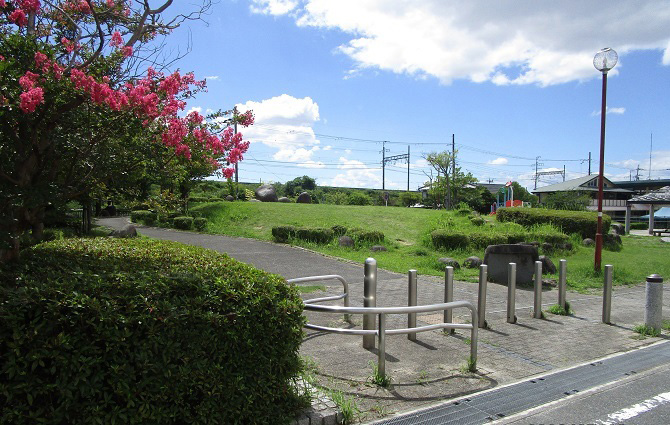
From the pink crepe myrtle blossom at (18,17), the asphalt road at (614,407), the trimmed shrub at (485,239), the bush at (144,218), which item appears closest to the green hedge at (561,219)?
the trimmed shrub at (485,239)

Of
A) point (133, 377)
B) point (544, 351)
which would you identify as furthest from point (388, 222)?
point (133, 377)

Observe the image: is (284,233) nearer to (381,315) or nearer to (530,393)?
(381,315)

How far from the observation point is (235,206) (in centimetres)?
2289

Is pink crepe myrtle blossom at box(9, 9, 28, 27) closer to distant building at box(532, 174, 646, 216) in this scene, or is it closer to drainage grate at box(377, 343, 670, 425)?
drainage grate at box(377, 343, 670, 425)

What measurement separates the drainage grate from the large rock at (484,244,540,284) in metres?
4.35

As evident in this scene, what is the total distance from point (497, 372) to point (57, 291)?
394cm

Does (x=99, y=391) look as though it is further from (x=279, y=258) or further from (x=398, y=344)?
(x=279, y=258)

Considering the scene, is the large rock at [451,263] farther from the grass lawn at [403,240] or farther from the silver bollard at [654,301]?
the silver bollard at [654,301]

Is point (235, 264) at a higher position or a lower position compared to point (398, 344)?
higher

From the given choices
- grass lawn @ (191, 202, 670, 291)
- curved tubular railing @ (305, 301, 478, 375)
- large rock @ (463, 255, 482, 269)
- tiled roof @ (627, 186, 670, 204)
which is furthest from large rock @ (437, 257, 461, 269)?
tiled roof @ (627, 186, 670, 204)

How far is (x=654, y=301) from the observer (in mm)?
6203

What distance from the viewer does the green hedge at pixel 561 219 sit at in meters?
17.6

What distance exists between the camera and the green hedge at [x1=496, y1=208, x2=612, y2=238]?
694 inches

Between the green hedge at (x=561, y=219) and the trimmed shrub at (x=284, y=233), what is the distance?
9852 millimetres
